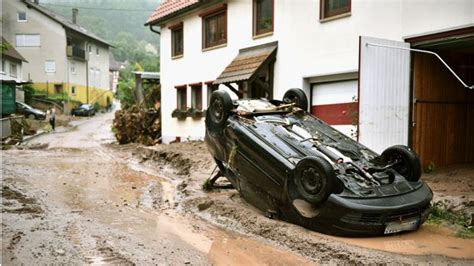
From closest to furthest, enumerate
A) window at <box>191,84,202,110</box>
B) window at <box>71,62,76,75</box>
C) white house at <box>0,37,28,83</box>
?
window at <box>191,84,202,110</box> → white house at <box>0,37,28,83</box> → window at <box>71,62,76,75</box>

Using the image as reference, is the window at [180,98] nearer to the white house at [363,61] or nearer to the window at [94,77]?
the white house at [363,61]

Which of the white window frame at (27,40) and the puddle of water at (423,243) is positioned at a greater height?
the white window frame at (27,40)

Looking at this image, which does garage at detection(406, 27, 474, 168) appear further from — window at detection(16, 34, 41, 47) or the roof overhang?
window at detection(16, 34, 41, 47)

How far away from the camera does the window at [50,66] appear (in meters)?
50.1

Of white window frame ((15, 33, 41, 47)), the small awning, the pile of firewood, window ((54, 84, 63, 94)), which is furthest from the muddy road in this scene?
white window frame ((15, 33, 41, 47))

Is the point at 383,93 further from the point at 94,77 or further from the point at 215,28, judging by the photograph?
the point at 94,77

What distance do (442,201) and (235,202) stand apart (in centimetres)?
334

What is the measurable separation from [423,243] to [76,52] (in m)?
52.0

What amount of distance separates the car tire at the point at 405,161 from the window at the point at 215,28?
10.9 metres

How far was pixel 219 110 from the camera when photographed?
7875mm

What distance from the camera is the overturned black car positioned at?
561 centimetres

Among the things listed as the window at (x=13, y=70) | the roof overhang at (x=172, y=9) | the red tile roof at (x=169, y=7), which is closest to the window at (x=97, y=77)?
the window at (x=13, y=70)

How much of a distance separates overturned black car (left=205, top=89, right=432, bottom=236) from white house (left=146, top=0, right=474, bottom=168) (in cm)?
240

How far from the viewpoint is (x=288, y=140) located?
672cm
